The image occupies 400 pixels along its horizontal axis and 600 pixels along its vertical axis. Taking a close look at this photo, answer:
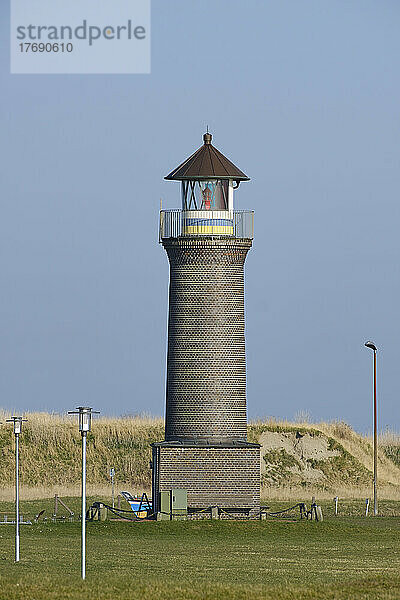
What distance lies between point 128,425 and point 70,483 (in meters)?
9.63

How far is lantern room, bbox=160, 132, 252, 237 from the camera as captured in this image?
179 feet

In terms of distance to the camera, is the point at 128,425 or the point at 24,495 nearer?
the point at 24,495

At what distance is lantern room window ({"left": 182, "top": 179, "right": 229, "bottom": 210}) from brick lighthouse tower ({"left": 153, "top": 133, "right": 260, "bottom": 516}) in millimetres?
212

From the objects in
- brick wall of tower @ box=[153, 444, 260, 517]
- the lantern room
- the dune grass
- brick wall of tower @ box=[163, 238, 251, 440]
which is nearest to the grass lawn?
brick wall of tower @ box=[153, 444, 260, 517]

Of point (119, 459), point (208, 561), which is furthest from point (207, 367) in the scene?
point (119, 459)

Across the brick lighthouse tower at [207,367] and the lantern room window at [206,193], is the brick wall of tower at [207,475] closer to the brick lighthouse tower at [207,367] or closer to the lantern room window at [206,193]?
the brick lighthouse tower at [207,367]

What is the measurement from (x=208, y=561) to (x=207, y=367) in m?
15.8

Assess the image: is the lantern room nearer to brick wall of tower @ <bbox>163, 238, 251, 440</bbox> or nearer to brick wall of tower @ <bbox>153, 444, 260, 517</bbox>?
brick wall of tower @ <bbox>163, 238, 251, 440</bbox>

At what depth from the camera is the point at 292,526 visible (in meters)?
50.4

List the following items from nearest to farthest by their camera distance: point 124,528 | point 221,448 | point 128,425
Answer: point 124,528 → point 221,448 → point 128,425

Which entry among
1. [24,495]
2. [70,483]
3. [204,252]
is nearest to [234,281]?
[204,252]

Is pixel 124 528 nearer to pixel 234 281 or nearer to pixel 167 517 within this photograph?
pixel 167 517

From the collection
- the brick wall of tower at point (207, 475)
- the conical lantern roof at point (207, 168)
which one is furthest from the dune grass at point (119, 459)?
the conical lantern roof at point (207, 168)

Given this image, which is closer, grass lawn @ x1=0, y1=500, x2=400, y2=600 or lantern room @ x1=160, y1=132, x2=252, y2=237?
grass lawn @ x1=0, y1=500, x2=400, y2=600
